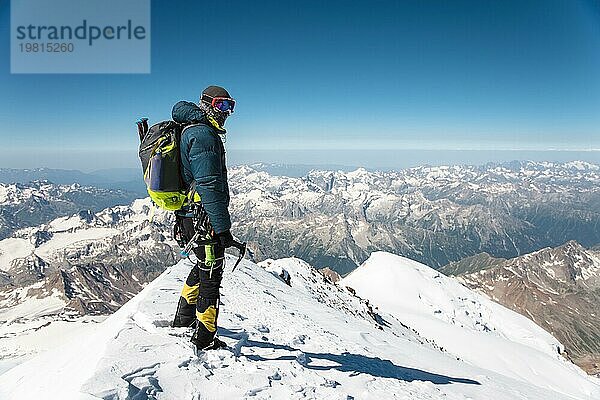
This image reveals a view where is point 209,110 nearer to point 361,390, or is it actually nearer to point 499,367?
point 361,390

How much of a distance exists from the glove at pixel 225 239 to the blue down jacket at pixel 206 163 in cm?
24

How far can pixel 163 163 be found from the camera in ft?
25.0

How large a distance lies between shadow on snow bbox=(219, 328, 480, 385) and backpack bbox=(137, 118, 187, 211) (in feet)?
13.6

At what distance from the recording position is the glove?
7918 millimetres

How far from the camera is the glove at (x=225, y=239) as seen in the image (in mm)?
7918

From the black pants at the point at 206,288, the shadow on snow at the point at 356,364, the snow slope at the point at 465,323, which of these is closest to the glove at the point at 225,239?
the black pants at the point at 206,288

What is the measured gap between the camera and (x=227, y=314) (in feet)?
43.1

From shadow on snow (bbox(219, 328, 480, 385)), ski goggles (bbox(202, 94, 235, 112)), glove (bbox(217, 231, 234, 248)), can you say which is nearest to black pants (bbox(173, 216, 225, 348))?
glove (bbox(217, 231, 234, 248))

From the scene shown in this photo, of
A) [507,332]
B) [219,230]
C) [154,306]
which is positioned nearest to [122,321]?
[154,306]

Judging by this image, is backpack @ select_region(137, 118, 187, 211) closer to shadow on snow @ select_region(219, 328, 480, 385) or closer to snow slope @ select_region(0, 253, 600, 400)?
snow slope @ select_region(0, 253, 600, 400)

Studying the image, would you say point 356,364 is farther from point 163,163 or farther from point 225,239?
point 163,163

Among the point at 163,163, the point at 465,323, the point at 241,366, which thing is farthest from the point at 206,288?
the point at 465,323

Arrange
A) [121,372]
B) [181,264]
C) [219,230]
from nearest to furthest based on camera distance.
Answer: [121,372]
[219,230]
[181,264]

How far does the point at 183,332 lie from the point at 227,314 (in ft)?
11.8
